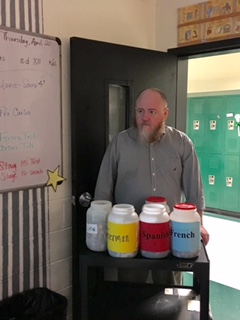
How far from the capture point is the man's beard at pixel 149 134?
192 cm

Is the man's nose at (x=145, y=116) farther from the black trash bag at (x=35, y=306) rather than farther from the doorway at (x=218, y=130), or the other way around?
the doorway at (x=218, y=130)

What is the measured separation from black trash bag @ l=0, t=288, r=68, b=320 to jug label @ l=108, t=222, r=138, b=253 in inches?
24.7

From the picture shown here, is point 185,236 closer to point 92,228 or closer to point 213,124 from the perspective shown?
point 92,228

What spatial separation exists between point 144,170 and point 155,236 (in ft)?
2.13

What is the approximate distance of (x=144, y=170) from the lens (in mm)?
1955

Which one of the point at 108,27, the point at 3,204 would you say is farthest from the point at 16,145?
the point at 108,27

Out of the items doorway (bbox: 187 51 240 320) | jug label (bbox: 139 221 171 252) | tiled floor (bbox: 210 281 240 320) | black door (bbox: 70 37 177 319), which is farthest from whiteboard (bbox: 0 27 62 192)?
doorway (bbox: 187 51 240 320)

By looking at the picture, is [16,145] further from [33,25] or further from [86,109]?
[33,25]

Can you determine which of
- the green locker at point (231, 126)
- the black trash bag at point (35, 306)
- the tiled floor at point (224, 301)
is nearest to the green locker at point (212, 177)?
the green locker at point (231, 126)

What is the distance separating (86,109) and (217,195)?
3.47m

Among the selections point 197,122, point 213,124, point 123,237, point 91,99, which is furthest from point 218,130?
point 123,237

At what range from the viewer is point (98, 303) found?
1683mm

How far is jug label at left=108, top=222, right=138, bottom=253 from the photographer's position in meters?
1.35

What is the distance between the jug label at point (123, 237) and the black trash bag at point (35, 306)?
63cm
